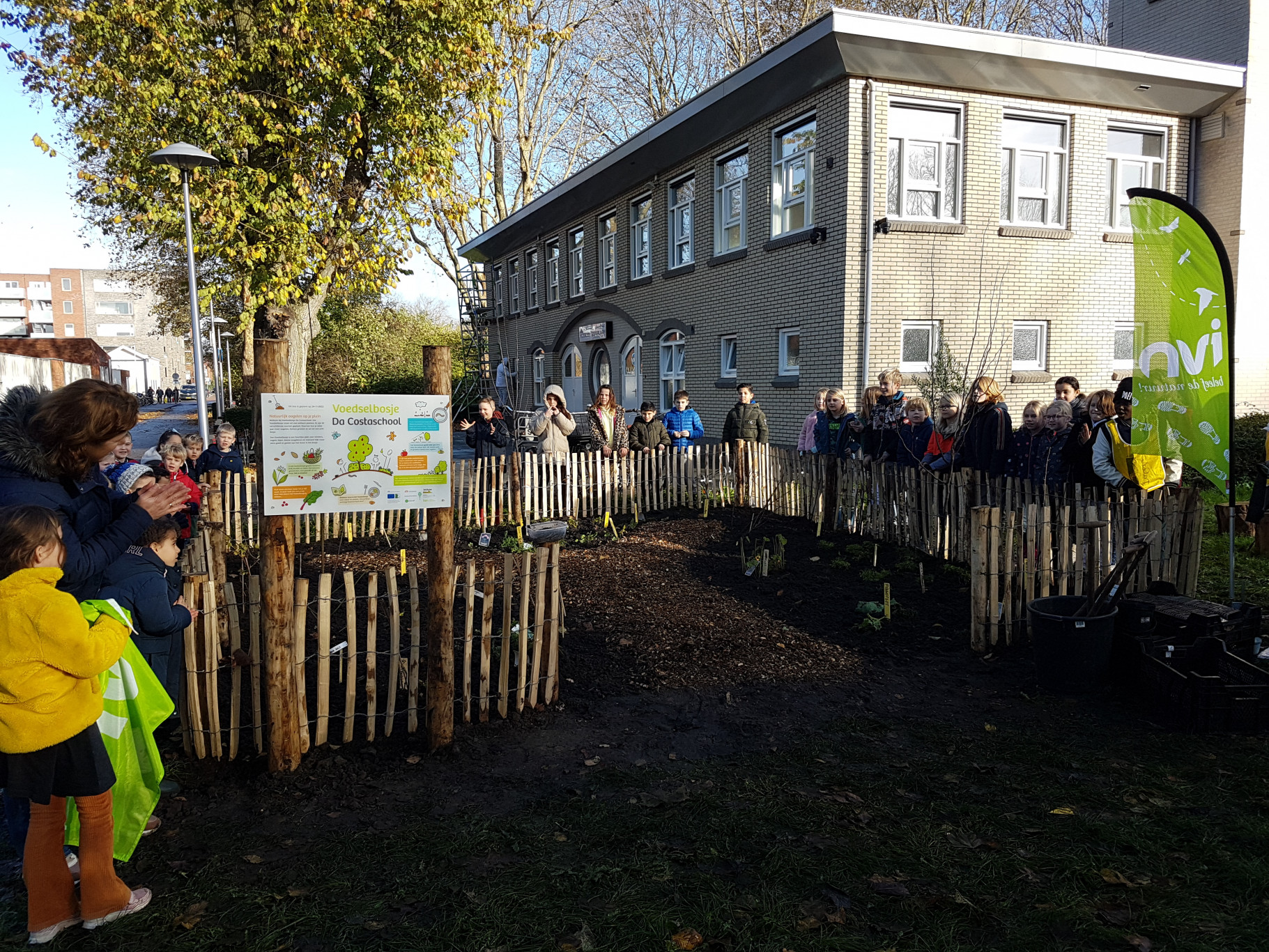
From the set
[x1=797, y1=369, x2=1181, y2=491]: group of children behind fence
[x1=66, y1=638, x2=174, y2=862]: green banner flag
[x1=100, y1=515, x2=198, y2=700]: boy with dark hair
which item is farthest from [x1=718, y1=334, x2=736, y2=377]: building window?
[x1=66, y1=638, x2=174, y2=862]: green banner flag

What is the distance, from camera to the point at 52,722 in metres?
2.84

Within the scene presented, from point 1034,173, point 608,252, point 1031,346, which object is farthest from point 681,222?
point 1031,346

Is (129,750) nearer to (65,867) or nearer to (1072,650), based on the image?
(65,867)

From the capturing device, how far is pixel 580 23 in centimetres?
3023

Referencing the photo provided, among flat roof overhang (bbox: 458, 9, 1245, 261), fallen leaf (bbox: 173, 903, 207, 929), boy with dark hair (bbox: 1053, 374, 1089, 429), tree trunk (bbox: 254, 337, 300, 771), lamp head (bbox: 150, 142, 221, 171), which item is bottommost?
fallen leaf (bbox: 173, 903, 207, 929)

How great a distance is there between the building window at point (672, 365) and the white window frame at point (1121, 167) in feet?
28.2

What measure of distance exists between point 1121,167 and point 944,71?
4490mm

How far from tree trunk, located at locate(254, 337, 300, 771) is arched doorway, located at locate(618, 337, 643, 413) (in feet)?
57.1

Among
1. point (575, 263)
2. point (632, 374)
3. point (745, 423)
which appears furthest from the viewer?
point (575, 263)

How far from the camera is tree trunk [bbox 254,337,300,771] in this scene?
13.5 ft

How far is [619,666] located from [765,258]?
1186 centimetres

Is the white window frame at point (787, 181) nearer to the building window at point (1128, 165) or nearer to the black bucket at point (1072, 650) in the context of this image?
the building window at point (1128, 165)

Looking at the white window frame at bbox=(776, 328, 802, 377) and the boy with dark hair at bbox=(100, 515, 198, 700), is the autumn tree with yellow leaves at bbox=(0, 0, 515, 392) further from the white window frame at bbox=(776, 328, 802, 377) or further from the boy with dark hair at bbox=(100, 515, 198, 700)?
the boy with dark hair at bbox=(100, 515, 198, 700)

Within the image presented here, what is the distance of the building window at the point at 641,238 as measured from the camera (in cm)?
2066
